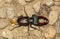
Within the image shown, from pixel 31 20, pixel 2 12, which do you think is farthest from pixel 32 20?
pixel 2 12

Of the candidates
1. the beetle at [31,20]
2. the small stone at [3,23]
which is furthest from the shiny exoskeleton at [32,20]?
the small stone at [3,23]

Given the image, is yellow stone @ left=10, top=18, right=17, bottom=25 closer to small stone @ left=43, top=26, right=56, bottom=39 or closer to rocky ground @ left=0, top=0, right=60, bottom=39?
rocky ground @ left=0, top=0, right=60, bottom=39

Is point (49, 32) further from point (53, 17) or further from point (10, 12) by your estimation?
point (10, 12)

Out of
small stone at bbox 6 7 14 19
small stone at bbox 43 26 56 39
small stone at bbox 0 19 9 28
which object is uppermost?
small stone at bbox 6 7 14 19

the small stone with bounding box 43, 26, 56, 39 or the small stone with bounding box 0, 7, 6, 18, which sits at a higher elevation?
the small stone with bounding box 0, 7, 6, 18

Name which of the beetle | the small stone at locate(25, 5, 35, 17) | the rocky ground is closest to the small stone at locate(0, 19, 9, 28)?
the rocky ground

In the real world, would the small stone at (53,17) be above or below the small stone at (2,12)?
below

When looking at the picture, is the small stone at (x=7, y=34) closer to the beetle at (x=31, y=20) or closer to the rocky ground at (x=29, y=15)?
the rocky ground at (x=29, y=15)
